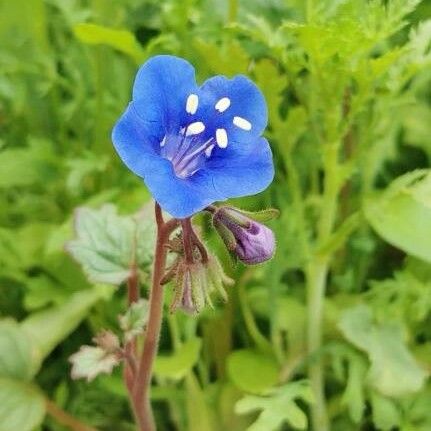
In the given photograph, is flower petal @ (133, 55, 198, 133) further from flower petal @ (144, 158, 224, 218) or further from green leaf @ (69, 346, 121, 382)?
green leaf @ (69, 346, 121, 382)

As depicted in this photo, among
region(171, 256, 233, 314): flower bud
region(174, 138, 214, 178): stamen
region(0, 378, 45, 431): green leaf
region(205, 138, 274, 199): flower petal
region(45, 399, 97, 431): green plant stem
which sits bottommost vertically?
region(45, 399, 97, 431): green plant stem

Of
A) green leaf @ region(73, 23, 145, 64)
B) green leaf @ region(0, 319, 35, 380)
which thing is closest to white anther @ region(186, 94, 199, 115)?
green leaf @ region(73, 23, 145, 64)

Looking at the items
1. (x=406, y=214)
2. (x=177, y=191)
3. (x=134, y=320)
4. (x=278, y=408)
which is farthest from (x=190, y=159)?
(x=406, y=214)

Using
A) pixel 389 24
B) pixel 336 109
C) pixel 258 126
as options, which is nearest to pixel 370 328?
pixel 336 109

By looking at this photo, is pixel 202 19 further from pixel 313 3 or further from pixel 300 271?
pixel 300 271

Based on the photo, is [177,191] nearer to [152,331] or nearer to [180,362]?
[152,331]

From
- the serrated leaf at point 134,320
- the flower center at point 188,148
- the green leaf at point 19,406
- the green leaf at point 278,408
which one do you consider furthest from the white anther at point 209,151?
the green leaf at point 19,406
